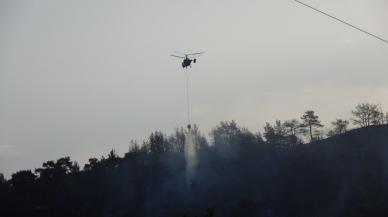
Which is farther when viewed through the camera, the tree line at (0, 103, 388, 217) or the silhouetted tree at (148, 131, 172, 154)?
the silhouetted tree at (148, 131, 172, 154)

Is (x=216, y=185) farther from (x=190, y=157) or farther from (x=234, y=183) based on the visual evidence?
(x=190, y=157)

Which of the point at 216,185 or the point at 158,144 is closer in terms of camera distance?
the point at 216,185

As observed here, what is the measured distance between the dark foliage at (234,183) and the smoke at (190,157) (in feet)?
4.88

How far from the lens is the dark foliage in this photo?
265ft

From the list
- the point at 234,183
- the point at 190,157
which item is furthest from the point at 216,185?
the point at 190,157

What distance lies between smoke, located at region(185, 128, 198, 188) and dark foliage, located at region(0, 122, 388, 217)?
4.88 feet

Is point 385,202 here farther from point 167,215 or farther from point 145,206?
point 145,206

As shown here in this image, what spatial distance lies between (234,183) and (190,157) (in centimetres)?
2664

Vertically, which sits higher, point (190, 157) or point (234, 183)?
point (190, 157)

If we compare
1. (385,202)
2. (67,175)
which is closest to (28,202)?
(67,175)

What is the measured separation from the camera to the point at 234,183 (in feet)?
318

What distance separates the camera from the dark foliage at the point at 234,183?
265ft

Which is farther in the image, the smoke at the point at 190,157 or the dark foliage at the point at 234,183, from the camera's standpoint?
the smoke at the point at 190,157

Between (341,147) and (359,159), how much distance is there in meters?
9.36
